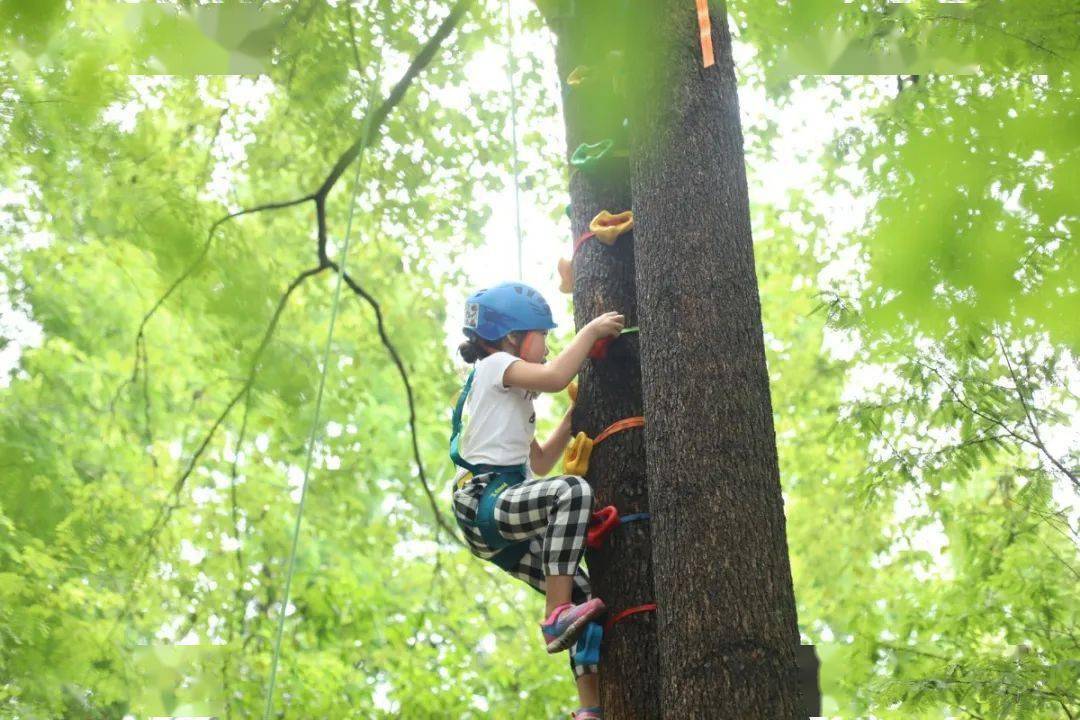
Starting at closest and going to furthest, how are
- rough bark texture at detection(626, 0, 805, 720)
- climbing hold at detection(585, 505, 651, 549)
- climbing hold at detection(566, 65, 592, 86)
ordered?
rough bark texture at detection(626, 0, 805, 720) → climbing hold at detection(585, 505, 651, 549) → climbing hold at detection(566, 65, 592, 86)

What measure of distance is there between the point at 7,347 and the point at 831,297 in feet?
21.2

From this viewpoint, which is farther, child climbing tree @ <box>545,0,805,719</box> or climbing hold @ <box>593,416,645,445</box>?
climbing hold @ <box>593,416,645,445</box>

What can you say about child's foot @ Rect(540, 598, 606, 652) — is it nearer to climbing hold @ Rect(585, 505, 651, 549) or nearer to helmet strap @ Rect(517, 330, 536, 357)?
climbing hold @ Rect(585, 505, 651, 549)

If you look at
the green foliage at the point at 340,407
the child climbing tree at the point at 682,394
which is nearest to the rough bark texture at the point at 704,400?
the child climbing tree at the point at 682,394

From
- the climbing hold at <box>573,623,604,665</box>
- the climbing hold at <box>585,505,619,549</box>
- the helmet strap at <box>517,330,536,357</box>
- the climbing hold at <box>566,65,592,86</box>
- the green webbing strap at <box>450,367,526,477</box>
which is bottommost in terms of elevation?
the climbing hold at <box>573,623,604,665</box>

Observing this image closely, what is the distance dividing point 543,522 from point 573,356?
0.40 meters

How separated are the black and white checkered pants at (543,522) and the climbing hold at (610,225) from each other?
54cm

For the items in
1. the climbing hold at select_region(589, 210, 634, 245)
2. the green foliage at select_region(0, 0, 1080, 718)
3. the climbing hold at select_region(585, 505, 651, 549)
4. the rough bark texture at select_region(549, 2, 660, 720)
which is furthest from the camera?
the green foliage at select_region(0, 0, 1080, 718)

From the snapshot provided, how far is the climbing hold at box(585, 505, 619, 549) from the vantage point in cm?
222

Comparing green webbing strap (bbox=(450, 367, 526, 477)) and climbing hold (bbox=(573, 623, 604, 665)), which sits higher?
green webbing strap (bbox=(450, 367, 526, 477))

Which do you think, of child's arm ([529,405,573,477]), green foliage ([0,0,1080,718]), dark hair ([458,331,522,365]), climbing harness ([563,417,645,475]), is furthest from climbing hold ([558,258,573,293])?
green foliage ([0,0,1080,718])

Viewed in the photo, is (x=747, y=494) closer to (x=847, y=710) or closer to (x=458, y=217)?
(x=847, y=710)

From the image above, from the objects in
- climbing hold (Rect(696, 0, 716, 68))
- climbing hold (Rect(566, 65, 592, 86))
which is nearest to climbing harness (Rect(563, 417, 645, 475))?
climbing hold (Rect(696, 0, 716, 68))

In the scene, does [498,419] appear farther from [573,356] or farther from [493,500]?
[573,356]
